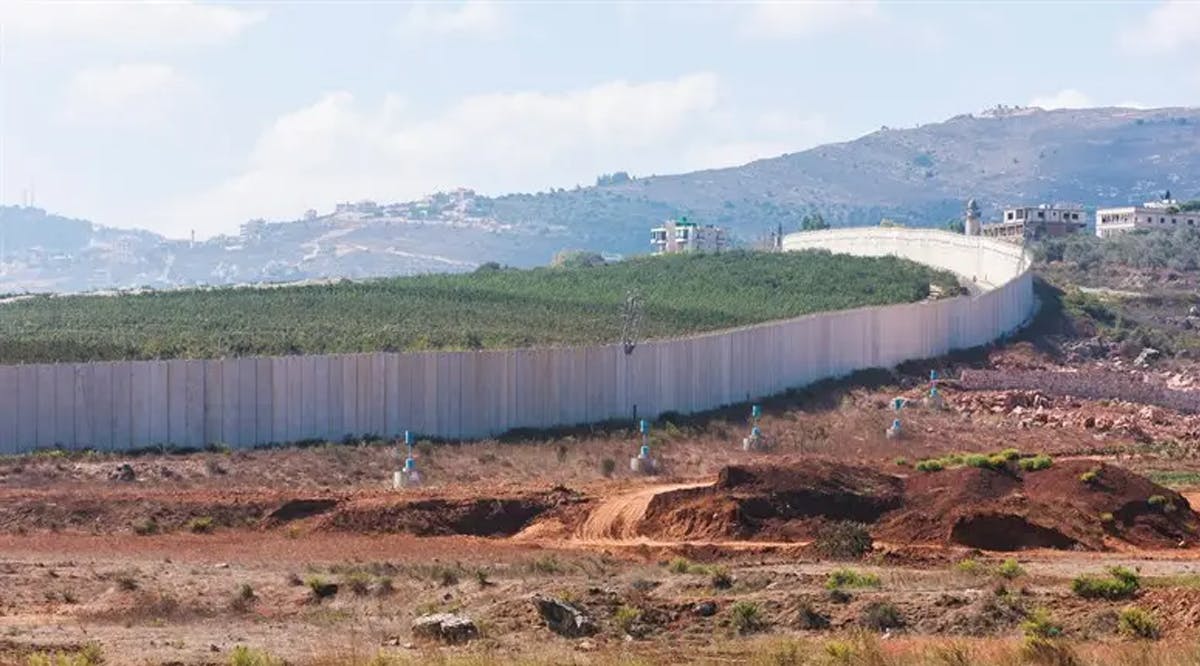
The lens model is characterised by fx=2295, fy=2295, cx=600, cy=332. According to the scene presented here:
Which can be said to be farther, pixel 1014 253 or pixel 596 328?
pixel 1014 253

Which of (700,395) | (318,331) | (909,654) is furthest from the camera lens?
(318,331)

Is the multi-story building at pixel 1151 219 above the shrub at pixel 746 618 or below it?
above

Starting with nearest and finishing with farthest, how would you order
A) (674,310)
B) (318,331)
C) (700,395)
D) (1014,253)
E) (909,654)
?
(909,654) → (700,395) → (318,331) → (674,310) → (1014,253)

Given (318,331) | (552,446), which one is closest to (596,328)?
(318,331)

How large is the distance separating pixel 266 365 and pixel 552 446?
5.86 m

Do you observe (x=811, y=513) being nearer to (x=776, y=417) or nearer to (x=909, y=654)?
(x=909, y=654)

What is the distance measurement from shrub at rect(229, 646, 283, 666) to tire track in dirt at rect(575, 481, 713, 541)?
538 inches

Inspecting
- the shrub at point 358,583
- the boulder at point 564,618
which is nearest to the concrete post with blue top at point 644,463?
the shrub at point 358,583

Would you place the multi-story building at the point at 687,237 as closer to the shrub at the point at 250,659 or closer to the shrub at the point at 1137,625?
the shrub at the point at 1137,625

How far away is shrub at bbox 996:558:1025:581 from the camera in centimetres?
2701

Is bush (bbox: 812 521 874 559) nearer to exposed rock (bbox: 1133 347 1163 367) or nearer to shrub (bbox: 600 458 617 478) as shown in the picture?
shrub (bbox: 600 458 617 478)

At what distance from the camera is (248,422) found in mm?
42562

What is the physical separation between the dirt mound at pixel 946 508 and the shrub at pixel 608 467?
5833mm

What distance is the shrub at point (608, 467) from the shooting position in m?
41.9
